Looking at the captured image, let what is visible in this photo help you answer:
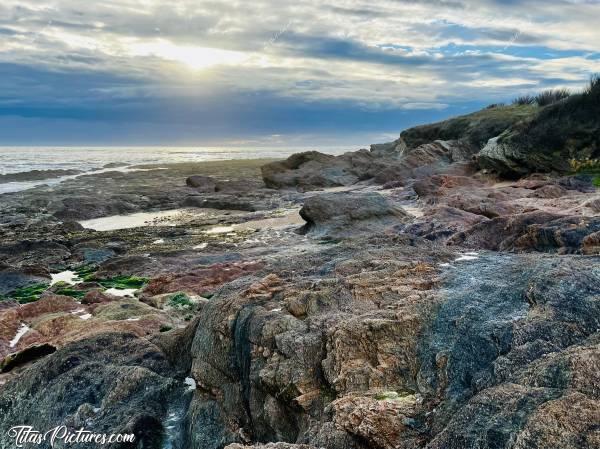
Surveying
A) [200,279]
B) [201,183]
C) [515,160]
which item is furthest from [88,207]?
[515,160]

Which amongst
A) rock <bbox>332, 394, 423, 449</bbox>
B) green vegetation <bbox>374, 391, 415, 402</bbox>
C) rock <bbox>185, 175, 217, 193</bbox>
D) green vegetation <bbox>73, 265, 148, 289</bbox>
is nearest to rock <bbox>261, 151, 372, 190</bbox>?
rock <bbox>185, 175, 217, 193</bbox>

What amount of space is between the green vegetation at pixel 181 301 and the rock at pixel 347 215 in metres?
7.04

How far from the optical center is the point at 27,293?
45.3 ft

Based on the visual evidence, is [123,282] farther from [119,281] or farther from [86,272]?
[86,272]

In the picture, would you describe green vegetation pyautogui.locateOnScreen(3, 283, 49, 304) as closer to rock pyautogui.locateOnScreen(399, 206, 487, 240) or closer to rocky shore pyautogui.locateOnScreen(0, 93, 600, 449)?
rocky shore pyautogui.locateOnScreen(0, 93, 600, 449)

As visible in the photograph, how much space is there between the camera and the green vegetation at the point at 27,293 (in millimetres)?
13141

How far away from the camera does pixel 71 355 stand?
6469 mm

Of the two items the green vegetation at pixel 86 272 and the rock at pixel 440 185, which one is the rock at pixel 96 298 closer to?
the green vegetation at pixel 86 272

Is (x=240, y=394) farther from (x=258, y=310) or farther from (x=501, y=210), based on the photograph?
(x=501, y=210)

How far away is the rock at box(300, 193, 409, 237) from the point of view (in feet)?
59.3

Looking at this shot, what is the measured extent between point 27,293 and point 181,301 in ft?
16.3

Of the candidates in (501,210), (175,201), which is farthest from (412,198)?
(175,201)

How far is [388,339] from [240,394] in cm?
153

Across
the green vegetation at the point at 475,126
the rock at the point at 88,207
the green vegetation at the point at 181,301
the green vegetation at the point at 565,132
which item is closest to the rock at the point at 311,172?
the green vegetation at the point at 475,126
